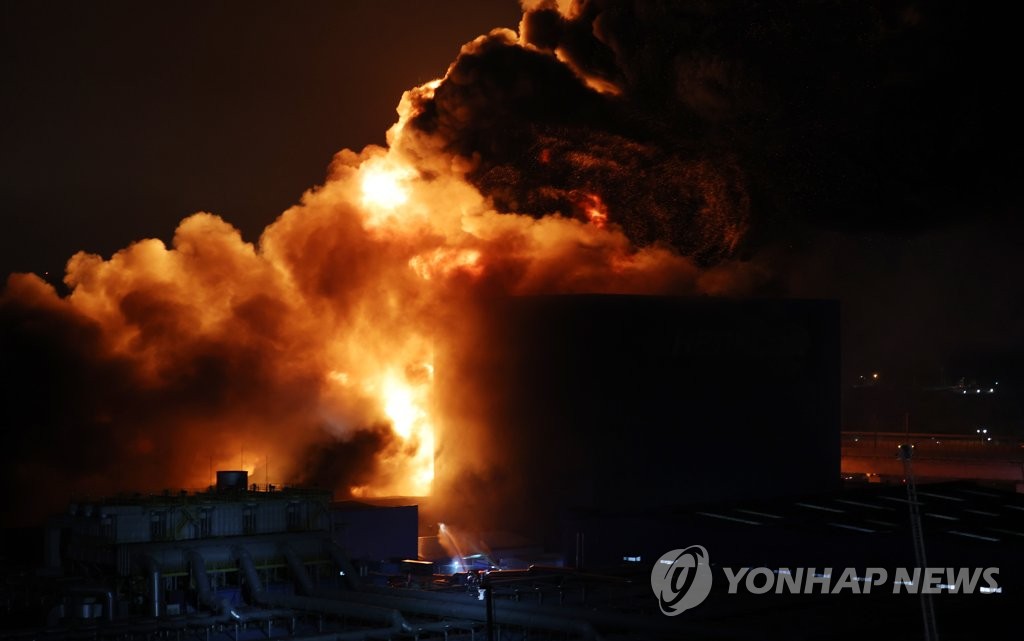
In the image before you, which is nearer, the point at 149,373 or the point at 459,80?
the point at 459,80

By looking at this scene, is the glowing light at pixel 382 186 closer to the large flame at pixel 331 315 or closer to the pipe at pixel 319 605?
the large flame at pixel 331 315

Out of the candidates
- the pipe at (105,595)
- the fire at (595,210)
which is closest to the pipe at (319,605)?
the pipe at (105,595)

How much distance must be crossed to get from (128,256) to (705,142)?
3302 cm

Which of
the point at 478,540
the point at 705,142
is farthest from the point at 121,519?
the point at 705,142

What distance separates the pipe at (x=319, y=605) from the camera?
46.0 metres

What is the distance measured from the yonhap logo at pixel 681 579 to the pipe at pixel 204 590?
1506cm

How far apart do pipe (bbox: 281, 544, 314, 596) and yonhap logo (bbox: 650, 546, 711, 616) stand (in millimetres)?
13453

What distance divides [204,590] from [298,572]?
453 cm

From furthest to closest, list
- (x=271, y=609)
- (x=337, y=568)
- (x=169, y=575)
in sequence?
(x=337, y=568) < (x=169, y=575) < (x=271, y=609)

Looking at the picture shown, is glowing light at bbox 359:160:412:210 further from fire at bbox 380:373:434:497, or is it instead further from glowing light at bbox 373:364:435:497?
fire at bbox 380:373:434:497

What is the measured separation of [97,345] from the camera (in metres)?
75.4

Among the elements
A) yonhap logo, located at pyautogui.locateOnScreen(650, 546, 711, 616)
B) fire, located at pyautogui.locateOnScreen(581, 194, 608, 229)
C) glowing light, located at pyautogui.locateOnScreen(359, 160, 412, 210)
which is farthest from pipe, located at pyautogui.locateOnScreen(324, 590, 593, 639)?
fire, located at pyautogui.locateOnScreen(581, 194, 608, 229)

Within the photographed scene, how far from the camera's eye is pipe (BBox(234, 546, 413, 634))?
4600cm

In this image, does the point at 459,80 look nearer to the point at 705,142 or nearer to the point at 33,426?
the point at 705,142
